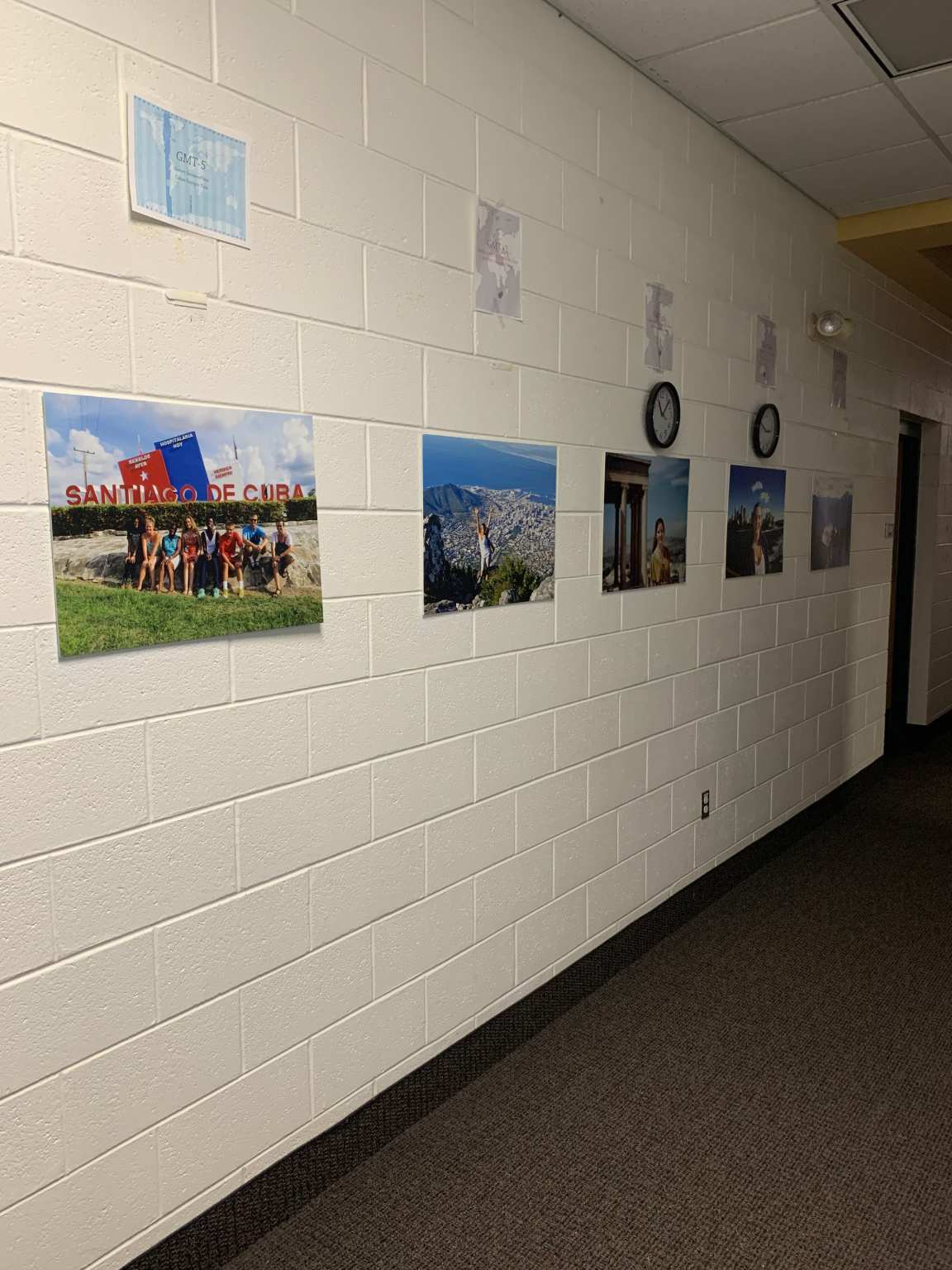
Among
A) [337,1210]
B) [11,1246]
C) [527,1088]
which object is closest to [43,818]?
[11,1246]

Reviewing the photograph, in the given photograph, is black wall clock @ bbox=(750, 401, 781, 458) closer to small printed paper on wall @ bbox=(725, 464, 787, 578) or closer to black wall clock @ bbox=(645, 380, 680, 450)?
small printed paper on wall @ bbox=(725, 464, 787, 578)

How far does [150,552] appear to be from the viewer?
1.77 m

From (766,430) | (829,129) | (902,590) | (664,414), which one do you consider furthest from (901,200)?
(902,590)

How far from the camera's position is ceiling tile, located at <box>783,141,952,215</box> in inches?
147

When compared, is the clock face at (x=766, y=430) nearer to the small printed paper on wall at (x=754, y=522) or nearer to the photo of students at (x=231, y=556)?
the small printed paper on wall at (x=754, y=522)

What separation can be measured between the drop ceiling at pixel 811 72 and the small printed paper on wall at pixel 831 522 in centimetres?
135

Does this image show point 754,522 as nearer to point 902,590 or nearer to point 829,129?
point 829,129

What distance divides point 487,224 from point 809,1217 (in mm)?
2508

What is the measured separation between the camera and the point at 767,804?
13.8 ft

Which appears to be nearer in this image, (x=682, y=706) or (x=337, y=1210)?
(x=337, y=1210)

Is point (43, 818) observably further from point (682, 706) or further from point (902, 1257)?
point (682, 706)

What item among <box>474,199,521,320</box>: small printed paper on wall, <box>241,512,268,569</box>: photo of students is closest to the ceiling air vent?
<box>474,199,521,320</box>: small printed paper on wall

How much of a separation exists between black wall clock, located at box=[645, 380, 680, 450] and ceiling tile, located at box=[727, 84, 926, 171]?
106 cm

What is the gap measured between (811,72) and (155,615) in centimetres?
274
